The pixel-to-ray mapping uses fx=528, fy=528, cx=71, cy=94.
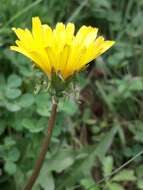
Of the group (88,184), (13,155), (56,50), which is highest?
(56,50)

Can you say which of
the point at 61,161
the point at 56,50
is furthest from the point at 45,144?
the point at 61,161

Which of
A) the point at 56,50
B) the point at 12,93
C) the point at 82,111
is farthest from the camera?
the point at 82,111

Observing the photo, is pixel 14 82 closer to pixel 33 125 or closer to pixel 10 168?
pixel 33 125

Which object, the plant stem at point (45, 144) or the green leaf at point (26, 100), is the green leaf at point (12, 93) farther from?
the plant stem at point (45, 144)

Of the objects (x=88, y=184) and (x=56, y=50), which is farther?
(x=88, y=184)

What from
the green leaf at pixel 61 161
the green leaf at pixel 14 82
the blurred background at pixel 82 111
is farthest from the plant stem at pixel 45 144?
the green leaf at pixel 14 82

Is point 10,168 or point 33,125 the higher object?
point 33,125

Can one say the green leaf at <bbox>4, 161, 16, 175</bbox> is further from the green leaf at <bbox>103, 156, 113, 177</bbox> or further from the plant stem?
the green leaf at <bbox>103, 156, 113, 177</bbox>

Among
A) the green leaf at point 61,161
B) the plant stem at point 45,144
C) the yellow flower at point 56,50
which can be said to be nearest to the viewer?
the yellow flower at point 56,50
